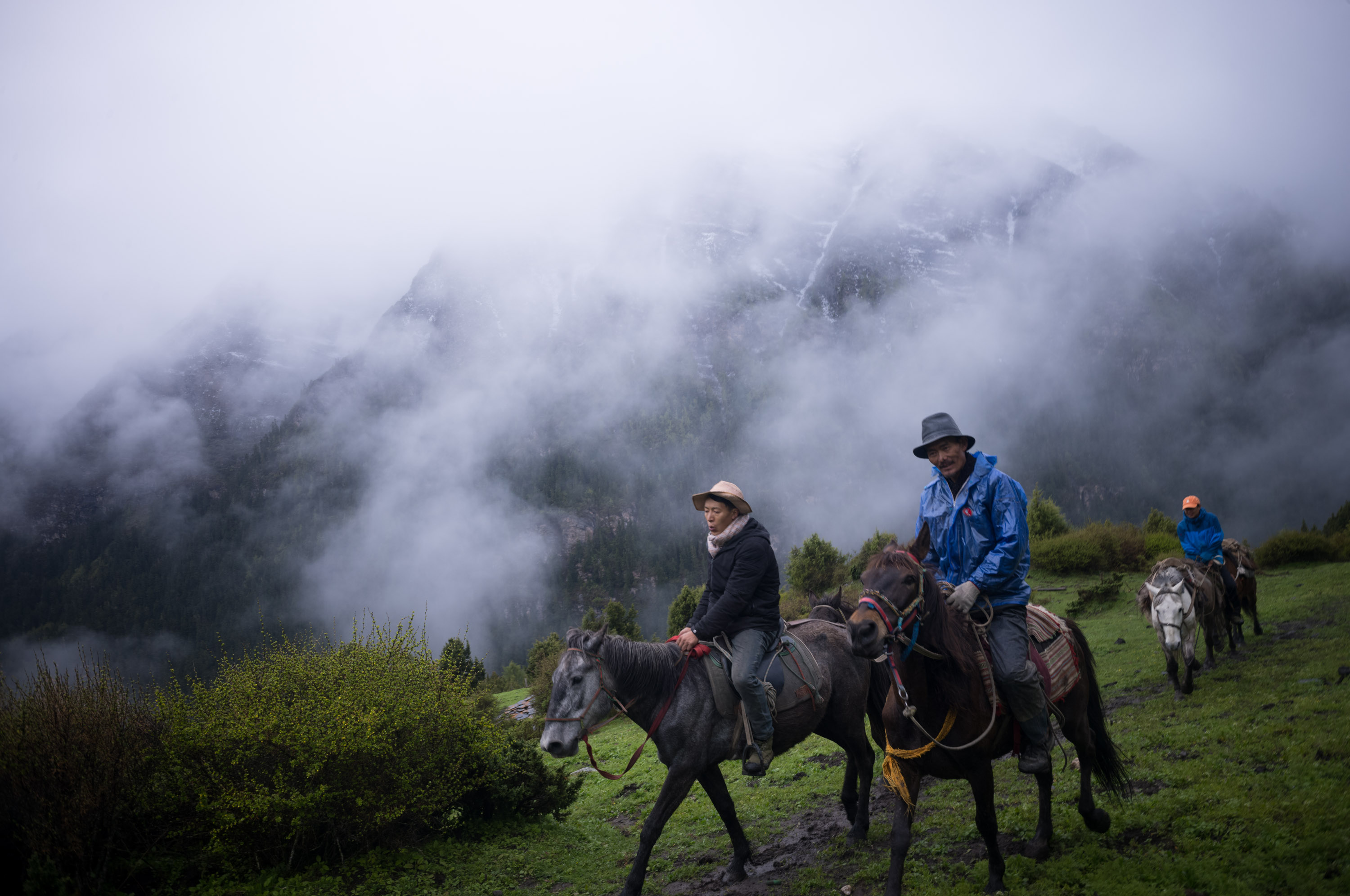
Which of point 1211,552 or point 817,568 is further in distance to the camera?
point 817,568

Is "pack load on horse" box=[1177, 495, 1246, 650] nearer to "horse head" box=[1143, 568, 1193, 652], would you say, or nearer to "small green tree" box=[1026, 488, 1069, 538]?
"horse head" box=[1143, 568, 1193, 652]

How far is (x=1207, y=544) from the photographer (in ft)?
41.2

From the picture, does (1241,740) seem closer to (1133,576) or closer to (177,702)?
(177,702)

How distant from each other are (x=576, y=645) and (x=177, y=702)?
4.99 metres

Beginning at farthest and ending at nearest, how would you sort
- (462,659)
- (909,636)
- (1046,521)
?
(1046,521) < (462,659) < (909,636)

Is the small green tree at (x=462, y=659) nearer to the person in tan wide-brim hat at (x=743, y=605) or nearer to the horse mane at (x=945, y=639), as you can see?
the person in tan wide-brim hat at (x=743, y=605)

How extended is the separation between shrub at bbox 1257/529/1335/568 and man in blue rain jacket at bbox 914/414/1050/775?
30354 millimetres

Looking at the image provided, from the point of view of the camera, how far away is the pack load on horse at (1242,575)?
1379cm

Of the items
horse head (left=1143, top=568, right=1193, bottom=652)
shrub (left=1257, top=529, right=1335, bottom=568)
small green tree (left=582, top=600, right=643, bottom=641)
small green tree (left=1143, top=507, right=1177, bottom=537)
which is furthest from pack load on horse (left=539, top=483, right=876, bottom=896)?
small green tree (left=1143, top=507, right=1177, bottom=537)

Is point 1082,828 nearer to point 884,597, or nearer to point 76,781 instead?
point 884,597

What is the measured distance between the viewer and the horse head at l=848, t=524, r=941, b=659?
439 centimetres

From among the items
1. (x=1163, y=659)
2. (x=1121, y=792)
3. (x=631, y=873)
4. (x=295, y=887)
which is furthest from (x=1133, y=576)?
(x=295, y=887)

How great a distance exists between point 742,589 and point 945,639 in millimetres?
1941

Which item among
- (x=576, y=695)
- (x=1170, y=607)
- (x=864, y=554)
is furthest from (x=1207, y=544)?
(x=864, y=554)
